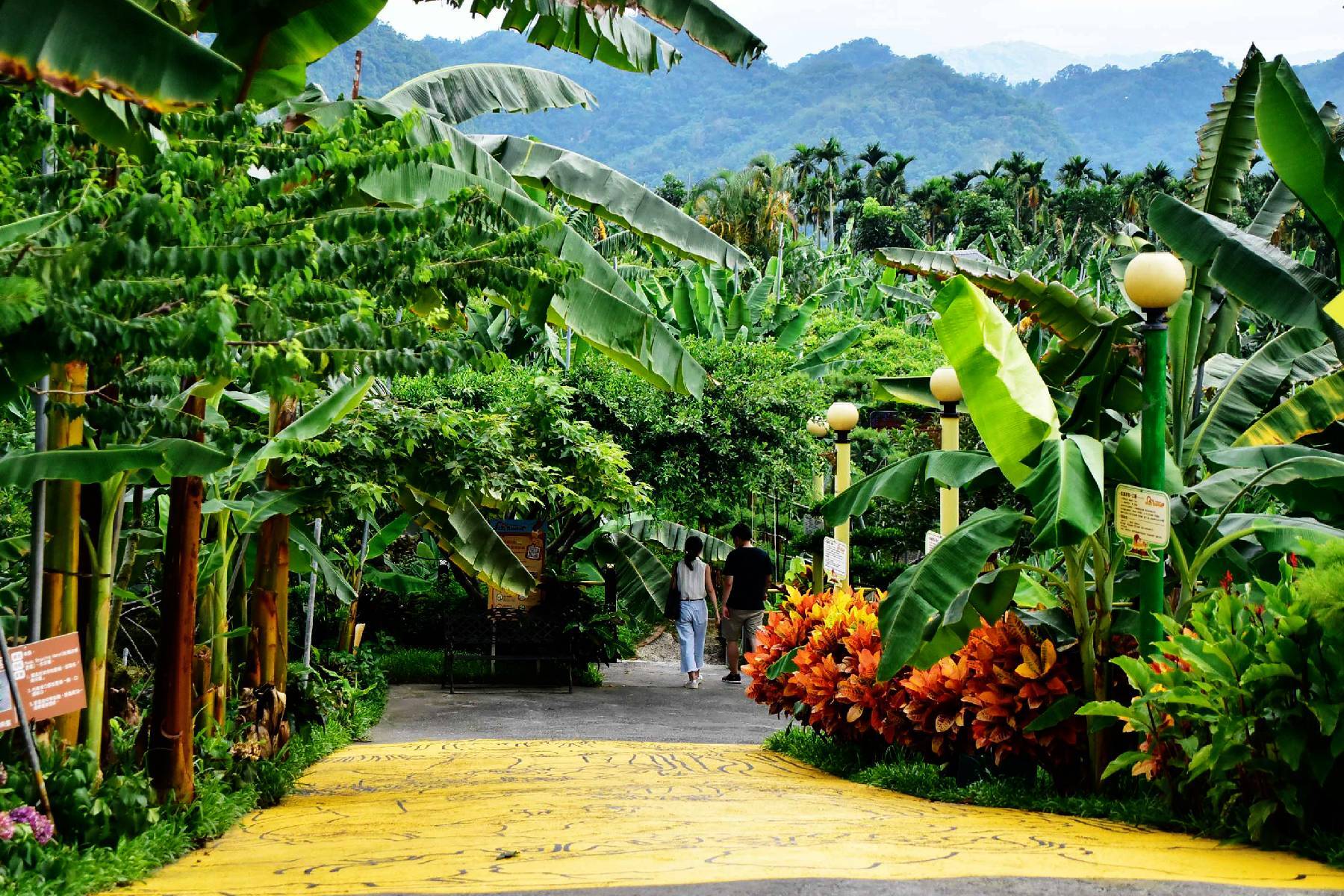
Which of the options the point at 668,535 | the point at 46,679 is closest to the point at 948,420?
the point at 46,679

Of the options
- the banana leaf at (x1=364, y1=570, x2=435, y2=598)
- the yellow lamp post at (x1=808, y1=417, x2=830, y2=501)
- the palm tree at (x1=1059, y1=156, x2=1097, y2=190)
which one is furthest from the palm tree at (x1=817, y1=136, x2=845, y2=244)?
the banana leaf at (x1=364, y1=570, x2=435, y2=598)

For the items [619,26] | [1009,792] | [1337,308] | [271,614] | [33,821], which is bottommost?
[1009,792]

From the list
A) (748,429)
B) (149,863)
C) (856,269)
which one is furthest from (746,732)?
(856,269)

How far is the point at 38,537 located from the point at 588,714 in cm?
821

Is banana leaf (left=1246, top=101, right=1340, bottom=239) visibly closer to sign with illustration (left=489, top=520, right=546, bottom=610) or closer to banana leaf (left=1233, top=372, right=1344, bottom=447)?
banana leaf (left=1233, top=372, right=1344, bottom=447)

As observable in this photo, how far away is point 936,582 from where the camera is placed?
7.23m

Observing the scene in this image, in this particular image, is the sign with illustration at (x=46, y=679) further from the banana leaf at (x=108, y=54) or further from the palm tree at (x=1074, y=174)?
the palm tree at (x=1074, y=174)

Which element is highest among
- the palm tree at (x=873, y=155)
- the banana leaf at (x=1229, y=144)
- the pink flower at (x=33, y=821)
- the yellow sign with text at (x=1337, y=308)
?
the palm tree at (x=873, y=155)

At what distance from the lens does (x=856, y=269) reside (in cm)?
5100

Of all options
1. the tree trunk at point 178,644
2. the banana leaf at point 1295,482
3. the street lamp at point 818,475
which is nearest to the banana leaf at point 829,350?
the street lamp at point 818,475

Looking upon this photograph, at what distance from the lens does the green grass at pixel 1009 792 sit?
6.10 metres

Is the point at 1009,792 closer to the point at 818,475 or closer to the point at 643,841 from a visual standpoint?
the point at 643,841

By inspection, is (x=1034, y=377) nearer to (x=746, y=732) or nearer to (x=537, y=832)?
(x=537, y=832)

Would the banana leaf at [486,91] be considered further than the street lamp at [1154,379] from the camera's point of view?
Yes
